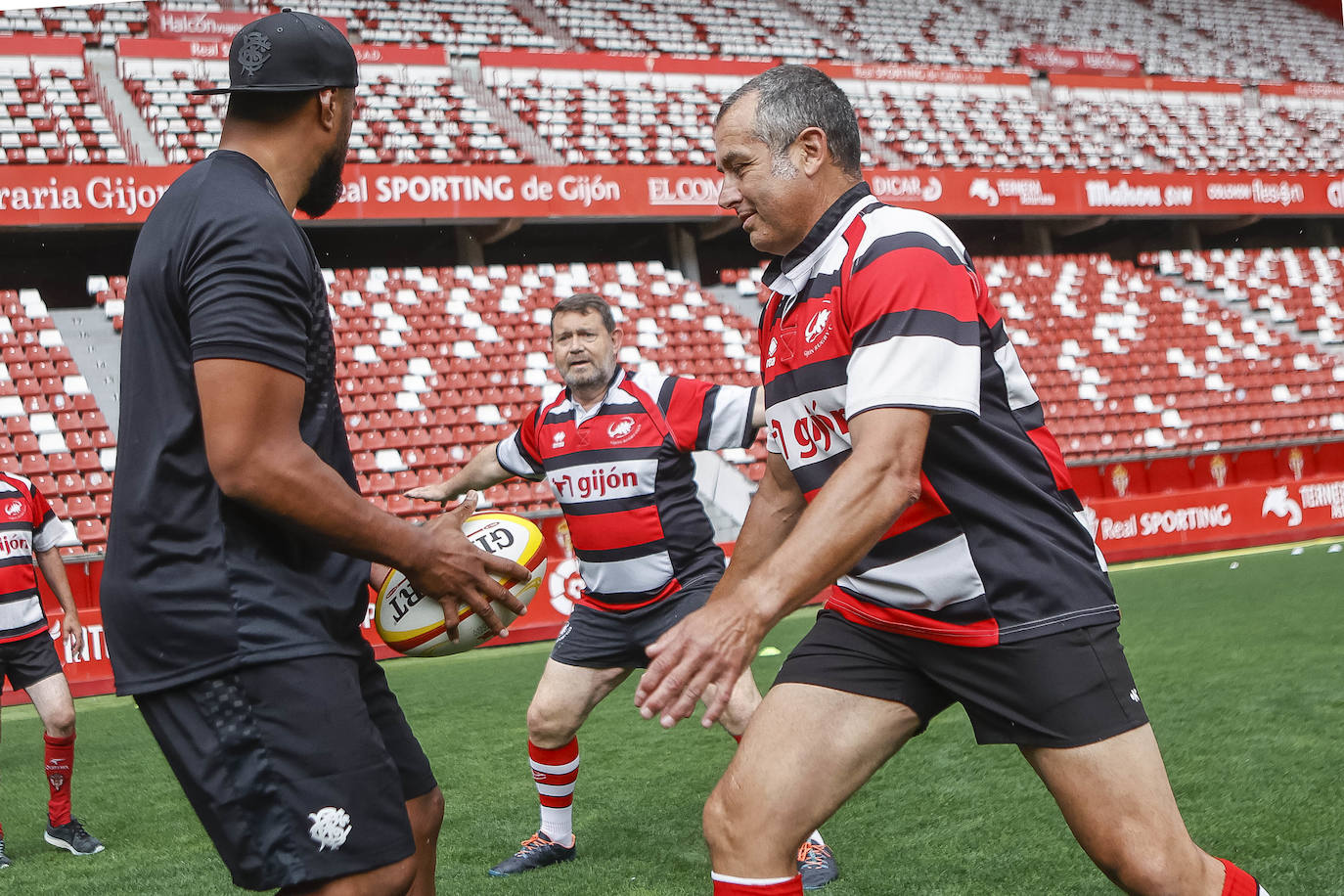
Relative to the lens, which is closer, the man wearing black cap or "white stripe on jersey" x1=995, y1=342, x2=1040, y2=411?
the man wearing black cap

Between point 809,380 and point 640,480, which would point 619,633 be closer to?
point 640,480

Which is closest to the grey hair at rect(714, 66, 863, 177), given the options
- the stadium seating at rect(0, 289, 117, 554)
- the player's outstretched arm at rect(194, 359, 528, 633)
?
the player's outstretched arm at rect(194, 359, 528, 633)

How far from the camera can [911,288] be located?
2334 mm

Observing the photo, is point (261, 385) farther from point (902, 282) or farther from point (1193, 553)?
point (1193, 553)

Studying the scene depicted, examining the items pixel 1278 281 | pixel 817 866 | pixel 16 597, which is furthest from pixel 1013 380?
pixel 1278 281

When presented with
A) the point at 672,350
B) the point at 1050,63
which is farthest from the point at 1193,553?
the point at 1050,63

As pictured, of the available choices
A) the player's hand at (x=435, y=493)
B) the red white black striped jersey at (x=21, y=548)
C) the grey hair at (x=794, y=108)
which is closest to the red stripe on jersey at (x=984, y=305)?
the grey hair at (x=794, y=108)

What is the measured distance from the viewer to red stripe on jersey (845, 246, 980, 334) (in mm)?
2324

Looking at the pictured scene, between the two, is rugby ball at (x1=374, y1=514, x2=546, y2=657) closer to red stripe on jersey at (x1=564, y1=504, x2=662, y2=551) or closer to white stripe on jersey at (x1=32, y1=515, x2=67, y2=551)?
red stripe on jersey at (x1=564, y1=504, x2=662, y2=551)

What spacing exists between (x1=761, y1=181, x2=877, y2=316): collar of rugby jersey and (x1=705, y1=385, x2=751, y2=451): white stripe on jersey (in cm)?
251

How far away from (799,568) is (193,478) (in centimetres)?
107

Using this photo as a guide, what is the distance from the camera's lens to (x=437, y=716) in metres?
7.91

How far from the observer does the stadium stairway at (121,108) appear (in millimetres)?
18375

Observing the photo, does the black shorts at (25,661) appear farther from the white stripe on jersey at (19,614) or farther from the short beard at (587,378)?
the short beard at (587,378)
